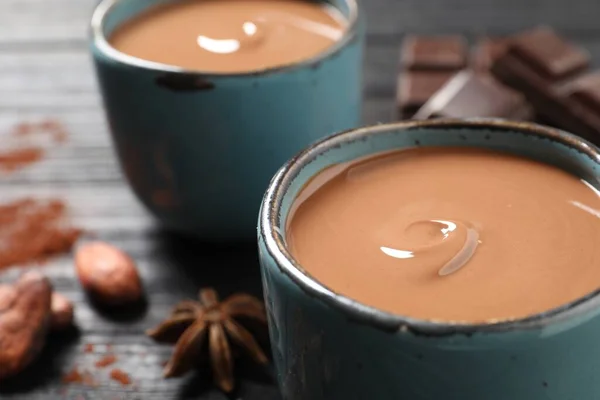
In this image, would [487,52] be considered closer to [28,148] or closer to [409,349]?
[28,148]

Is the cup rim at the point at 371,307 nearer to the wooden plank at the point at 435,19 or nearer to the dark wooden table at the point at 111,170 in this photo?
the dark wooden table at the point at 111,170

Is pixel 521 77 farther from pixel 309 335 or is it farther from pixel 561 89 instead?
pixel 309 335

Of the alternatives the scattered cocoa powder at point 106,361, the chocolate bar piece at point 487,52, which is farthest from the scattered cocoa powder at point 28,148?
the chocolate bar piece at point 487,52

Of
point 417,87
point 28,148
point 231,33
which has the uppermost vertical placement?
point 231,33

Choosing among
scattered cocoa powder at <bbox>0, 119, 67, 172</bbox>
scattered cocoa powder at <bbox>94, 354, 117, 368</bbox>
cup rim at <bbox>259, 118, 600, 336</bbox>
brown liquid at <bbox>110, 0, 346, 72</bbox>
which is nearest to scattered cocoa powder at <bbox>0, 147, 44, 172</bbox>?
scattered cocoa powder at <bbox>0, 119, 67, 172</bbox>

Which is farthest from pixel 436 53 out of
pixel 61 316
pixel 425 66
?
pixel 61 316
